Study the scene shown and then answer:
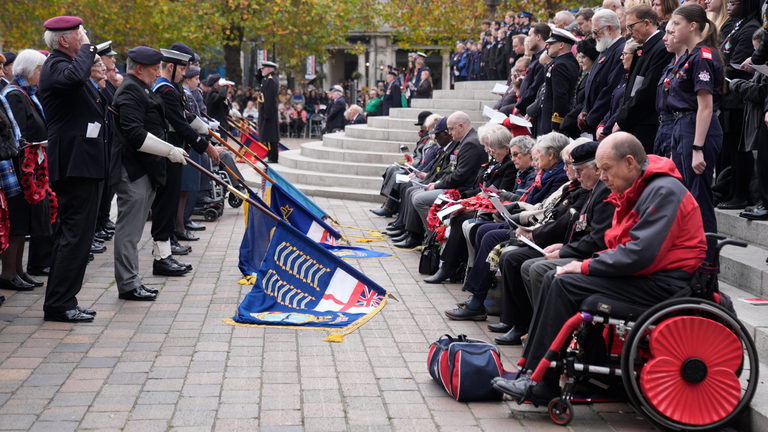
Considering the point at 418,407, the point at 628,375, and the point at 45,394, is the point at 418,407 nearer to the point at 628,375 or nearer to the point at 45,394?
the point at 628,375

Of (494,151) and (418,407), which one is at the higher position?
(494,151)

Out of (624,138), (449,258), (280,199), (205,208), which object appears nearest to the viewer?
(624,138)

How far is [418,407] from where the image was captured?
442cm

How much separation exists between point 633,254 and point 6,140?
191 inches

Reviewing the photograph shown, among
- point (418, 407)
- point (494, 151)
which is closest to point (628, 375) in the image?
point (418, 407)

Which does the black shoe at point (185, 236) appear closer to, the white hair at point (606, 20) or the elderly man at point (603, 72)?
the elderly man at point (603, 72)

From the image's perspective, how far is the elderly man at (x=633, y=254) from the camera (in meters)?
4.15

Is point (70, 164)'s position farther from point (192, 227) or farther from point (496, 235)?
point (192, 227)

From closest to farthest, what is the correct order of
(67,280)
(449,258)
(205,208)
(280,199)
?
(67,280)
(449,258)
(280,199)
(205,208)

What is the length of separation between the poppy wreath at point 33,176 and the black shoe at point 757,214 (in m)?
5.85

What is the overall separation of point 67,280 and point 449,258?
3.40 meters

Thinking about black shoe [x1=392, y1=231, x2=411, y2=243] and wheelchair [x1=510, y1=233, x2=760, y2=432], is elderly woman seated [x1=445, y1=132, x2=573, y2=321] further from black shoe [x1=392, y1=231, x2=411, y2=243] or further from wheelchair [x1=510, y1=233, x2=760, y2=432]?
black shoe [x1=392, y1=231, x2=411, y2=243]

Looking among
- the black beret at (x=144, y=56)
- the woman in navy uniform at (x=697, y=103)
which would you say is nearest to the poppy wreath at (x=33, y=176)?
the black beret at (x=144, y=56)

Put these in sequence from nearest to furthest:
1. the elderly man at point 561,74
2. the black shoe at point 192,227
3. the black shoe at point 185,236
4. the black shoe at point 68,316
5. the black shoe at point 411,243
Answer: the black shoe at point 68,316, the elderly man at point 561,74, the black shoe at point 411,243, the black shoe at point 185,236, the black shoe at point 192,227
